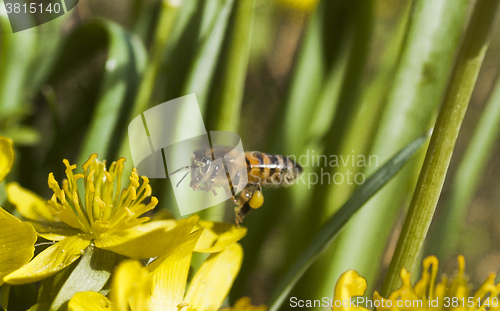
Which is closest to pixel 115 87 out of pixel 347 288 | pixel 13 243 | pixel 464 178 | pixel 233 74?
pixel 233 74

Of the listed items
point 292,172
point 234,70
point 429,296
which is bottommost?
point 429,296

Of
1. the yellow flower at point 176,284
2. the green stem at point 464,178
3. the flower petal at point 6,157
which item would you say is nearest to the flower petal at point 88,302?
the yellow flower at point 176,284

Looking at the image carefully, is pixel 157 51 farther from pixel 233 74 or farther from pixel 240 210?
pixel 240 210

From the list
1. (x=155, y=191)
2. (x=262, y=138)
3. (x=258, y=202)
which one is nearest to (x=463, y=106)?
(x=258, y=202)

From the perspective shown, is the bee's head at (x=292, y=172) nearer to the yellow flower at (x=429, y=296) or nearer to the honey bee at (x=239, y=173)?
the honey bee at (x=239, y=173)

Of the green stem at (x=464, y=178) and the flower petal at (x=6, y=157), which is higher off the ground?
the flower petal at (x=6, y=157)

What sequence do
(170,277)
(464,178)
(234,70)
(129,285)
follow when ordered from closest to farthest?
(129,285)
(170,277)
(234,70)
(464,178)

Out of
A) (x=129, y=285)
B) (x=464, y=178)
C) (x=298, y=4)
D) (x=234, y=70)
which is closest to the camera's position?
(x=129, y=285)

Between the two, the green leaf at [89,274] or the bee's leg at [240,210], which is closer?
the green leaf at [89,274]
